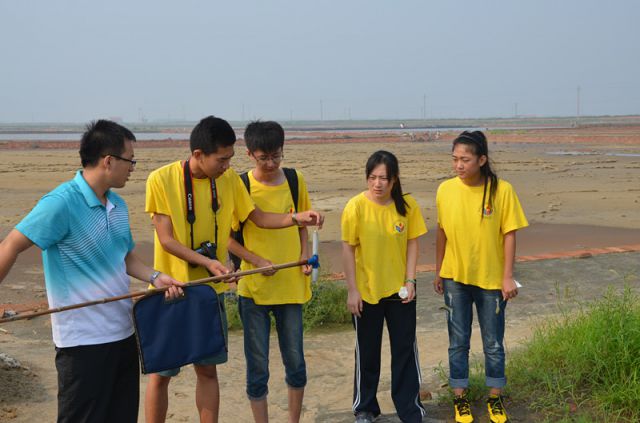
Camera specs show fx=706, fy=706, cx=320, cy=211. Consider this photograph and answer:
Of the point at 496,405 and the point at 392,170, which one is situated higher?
the point at 392,170

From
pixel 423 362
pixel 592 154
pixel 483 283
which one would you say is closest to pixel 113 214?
pixel 483 283

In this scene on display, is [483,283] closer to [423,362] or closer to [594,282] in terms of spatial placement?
[423,362]

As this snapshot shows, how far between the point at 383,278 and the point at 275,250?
25.2 inches

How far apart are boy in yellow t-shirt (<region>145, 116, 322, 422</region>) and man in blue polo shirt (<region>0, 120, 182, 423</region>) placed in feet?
1.24

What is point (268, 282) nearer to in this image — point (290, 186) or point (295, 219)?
point (295, 219)

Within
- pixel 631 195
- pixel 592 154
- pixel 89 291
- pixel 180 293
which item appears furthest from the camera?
pixel 592 154

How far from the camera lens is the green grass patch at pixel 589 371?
3.94 metres

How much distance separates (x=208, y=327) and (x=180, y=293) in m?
0.25

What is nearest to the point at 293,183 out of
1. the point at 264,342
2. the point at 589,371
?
A: the point at 264,342

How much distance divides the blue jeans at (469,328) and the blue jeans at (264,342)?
2.99 ft

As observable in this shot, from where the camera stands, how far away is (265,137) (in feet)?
12.6

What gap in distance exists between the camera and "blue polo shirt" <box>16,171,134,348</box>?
9.65 ft

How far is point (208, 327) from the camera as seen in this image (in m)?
3.52

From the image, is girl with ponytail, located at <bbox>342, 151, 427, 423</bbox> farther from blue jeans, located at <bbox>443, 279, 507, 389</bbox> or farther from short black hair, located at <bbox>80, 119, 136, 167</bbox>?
short black hair, located at <bbox>80, 119, 136, 167</bbox>
